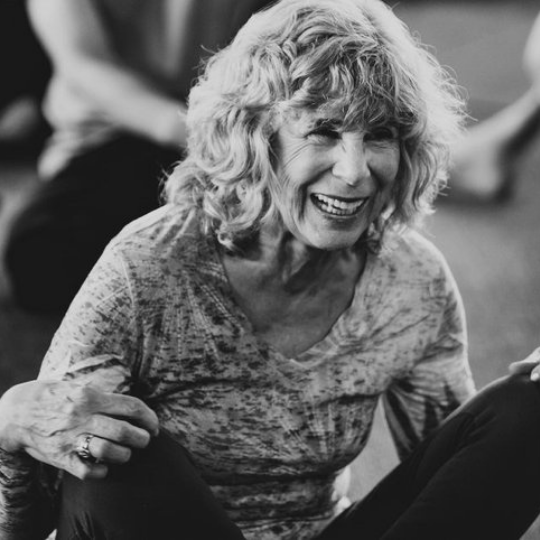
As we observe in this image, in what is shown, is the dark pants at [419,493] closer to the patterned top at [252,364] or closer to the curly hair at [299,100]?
the patterned top at [252,364]

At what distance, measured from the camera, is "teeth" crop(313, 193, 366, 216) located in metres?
1.21

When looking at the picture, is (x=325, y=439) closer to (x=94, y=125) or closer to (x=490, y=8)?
(x=94, y=125)

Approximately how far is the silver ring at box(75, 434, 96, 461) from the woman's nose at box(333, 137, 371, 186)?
423mm

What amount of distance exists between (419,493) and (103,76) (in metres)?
1.46

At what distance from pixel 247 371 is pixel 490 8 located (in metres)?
3.93

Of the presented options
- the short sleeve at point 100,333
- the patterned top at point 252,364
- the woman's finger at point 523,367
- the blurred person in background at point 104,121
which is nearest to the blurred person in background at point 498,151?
the blurred person in background at point 104,121

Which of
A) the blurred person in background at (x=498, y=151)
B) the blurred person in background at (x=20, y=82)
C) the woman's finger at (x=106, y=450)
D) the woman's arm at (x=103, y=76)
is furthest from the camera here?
the blurred person in background at (x=498, y=151)

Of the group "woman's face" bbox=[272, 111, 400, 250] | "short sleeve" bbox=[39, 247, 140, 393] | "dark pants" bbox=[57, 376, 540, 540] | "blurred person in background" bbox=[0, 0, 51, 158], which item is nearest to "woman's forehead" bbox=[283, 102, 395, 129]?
"woman's face" bbox=[272, 111, 400, 250]

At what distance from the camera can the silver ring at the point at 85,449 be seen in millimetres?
1064

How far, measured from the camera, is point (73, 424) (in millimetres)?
1075

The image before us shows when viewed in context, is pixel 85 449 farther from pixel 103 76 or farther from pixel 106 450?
pixel 103 76

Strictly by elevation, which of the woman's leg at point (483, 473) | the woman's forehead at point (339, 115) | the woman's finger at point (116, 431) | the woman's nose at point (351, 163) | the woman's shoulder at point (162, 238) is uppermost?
the woman's forehead at point (339, 115)

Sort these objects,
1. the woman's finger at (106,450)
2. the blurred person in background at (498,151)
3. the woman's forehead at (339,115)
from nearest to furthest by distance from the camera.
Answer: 1. the woman's finger at (106,450)
2. the woman's forehead at (339,115)
3. the blurred person in background at (498,151)

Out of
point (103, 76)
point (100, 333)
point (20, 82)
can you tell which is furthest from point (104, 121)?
point (100, 333)
